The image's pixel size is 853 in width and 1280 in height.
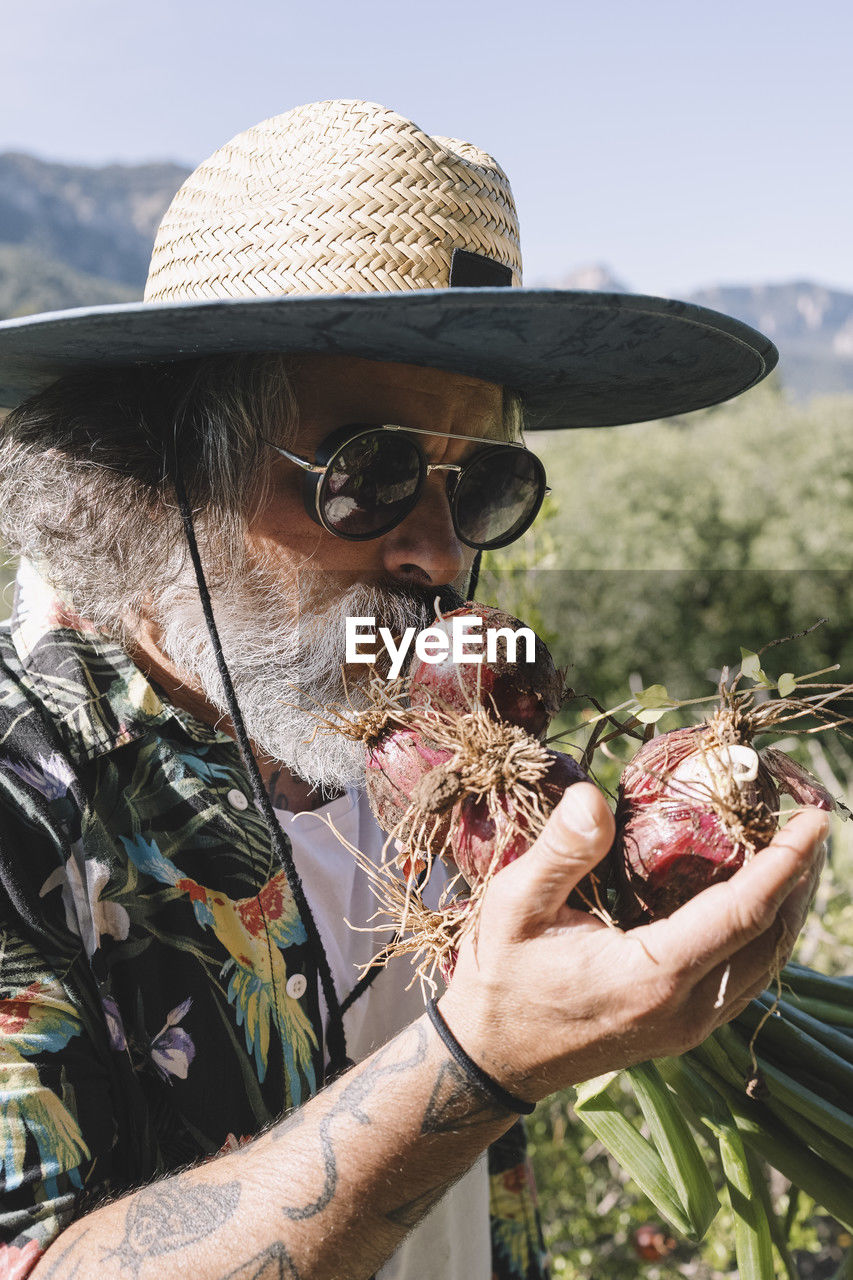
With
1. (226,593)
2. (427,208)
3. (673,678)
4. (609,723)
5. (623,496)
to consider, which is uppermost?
(623,496)

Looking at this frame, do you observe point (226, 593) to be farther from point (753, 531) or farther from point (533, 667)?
point (753, 531)

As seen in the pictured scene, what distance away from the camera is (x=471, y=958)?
963 mm

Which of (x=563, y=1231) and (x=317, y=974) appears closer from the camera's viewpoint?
(x=317, y=974)

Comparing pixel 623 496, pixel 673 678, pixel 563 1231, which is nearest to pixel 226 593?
pixel 563 1231

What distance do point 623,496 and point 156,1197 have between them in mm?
13874

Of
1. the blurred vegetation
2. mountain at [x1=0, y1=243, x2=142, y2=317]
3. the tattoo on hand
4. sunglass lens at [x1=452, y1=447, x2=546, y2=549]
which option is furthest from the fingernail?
mountain at [x1=0, y1=243, x2=142, y2=317]

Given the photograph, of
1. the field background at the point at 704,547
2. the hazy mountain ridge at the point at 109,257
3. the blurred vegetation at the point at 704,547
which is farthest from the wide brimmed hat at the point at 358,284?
the hazy mountain ridge at the point at 109,257

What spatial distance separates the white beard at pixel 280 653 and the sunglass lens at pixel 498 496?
153mm

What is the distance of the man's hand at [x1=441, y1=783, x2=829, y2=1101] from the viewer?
32.9 inches

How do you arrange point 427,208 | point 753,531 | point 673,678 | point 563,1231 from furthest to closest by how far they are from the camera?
point 753,531 → point 673,678 → point 563,1231 → point 427,208

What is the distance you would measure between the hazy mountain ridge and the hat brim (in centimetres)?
2921

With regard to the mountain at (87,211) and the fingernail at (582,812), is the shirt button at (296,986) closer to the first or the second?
the fingernail at (582,812)

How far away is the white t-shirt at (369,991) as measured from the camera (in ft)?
4.86

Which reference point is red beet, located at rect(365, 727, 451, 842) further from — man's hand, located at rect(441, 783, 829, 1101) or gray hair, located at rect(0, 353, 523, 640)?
gray hair, located at rect(0, 353, 523, 640)
